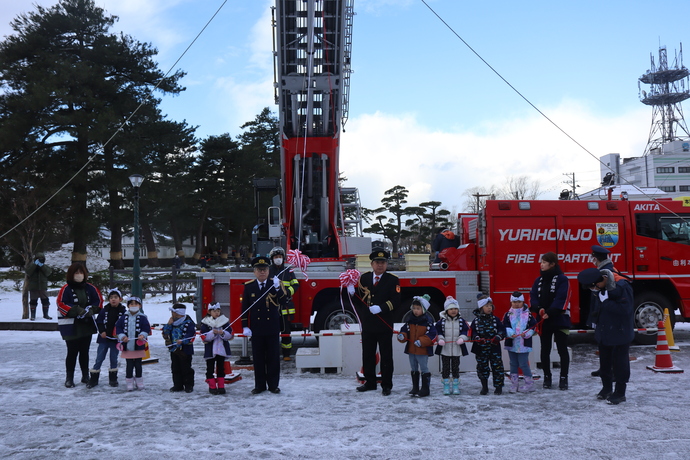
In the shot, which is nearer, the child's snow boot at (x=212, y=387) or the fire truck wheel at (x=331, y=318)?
the child's snow boot at (x=212, y=387)

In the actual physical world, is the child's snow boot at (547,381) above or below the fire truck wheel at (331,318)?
below

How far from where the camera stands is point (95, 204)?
32469mm

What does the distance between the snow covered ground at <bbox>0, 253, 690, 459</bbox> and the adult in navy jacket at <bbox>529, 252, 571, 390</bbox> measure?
0.38 meters

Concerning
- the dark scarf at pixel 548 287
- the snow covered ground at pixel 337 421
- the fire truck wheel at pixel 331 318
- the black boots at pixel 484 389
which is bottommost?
the snow covered ground at pixel 337 421

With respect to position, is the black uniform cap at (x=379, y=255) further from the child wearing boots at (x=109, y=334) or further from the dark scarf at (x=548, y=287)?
the child wearing boots at (x=109, y=334)

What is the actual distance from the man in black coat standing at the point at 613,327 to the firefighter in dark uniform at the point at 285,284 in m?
4.57

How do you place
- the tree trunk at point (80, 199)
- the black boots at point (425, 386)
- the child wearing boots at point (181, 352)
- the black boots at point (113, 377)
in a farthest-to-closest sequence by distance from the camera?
the tree trunk at point (80, 199)
the black boots at point (113, 377)
the child wearing boots at point (181, 352)
the black boots at point (425, 386)

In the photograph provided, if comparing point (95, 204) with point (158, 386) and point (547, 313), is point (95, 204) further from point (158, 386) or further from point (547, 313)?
point (547, 313)

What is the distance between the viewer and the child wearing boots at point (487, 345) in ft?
23.0

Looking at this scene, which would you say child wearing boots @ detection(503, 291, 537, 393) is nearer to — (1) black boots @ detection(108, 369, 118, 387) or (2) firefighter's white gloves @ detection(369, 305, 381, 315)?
(2) firefighter's white gloves @ detection(369, 305, 381, 315)

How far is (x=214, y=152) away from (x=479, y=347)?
4254 centimetres

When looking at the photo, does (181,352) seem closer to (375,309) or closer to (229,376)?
(229,376)

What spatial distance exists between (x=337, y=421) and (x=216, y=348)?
2130 millimetres

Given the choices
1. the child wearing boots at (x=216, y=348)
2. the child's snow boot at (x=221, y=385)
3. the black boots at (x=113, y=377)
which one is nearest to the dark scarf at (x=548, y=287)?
the child wearing boots at (x=216, y=348)
